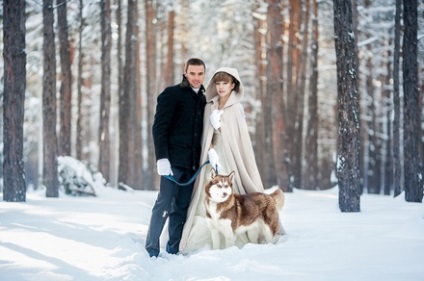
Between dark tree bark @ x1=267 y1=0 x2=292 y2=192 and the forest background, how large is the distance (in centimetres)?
3

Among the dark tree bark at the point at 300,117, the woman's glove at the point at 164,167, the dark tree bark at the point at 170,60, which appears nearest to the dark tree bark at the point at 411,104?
the woman's glove at the point at 164,167

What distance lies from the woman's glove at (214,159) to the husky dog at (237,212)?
0.35ft

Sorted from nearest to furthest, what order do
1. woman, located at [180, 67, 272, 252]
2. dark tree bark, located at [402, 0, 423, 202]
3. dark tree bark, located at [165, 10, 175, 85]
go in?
woman, located at [180, 67, 272, 252]
dark tree bark, located at [402, 0, 423, 202]
dark tree bark, located at [165, 10, 175, 85]

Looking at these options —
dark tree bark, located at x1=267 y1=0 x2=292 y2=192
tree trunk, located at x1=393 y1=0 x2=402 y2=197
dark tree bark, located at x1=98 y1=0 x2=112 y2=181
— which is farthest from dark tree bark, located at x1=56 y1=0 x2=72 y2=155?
tree trunk, located at x1=393 y1=0 x2=402 y2=197

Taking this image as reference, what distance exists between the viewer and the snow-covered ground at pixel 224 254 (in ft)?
13.9

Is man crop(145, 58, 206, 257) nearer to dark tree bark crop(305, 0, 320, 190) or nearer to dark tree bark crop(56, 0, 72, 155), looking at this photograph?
dark tree bark crop(56, 0, 72, 155)

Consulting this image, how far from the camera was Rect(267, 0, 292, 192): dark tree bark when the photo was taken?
14.8 m

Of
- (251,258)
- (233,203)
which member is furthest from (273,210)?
(251,258)

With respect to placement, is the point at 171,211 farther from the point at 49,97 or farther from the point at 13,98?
the point at 49,97

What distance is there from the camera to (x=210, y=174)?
588 centimetres

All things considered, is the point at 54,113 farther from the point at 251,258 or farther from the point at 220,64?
the point at 220,64

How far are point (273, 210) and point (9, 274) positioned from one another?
3.21 m

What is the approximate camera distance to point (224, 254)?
17.1 ft

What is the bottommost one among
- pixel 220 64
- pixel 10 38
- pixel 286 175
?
pixel 286 175
